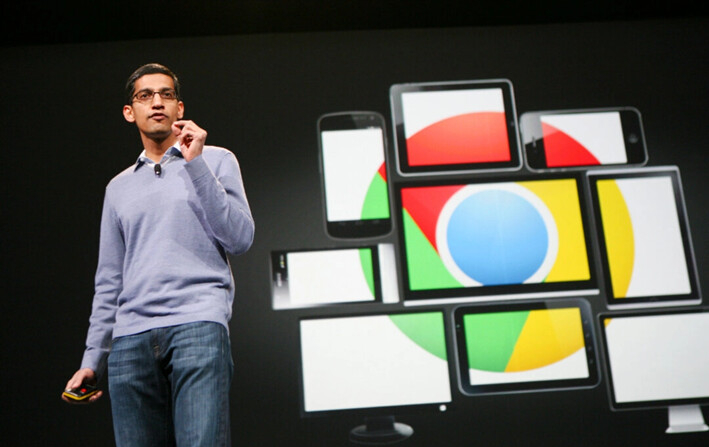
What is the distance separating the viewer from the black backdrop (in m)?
2.27

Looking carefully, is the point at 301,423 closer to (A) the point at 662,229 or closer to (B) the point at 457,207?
(B) the point at 457,207

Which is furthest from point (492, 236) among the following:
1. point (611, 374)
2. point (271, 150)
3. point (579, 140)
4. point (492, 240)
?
point (271, 150)

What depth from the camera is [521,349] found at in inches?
88.8

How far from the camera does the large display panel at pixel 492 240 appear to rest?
Result: 7.67 feet

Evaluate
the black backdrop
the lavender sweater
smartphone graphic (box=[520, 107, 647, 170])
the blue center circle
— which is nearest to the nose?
the lavender sweater

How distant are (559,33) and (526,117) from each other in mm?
440

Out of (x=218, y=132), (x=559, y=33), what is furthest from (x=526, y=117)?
(x=218, y=132)

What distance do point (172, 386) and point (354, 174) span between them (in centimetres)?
131

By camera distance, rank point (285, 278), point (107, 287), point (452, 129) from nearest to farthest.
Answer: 1. point (107, 287)
2. point (285, 278)
3. point (452, 129)

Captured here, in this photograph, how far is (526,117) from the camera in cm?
252

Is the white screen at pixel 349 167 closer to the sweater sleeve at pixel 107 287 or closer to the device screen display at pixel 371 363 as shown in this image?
the device screen display at pixel 371 363

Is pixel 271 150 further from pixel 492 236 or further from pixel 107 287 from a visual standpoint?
pixel 107 287

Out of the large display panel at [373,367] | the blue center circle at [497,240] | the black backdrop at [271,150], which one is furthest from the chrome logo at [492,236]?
the black backdrop at [271,150]

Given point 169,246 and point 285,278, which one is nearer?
point 169,246
